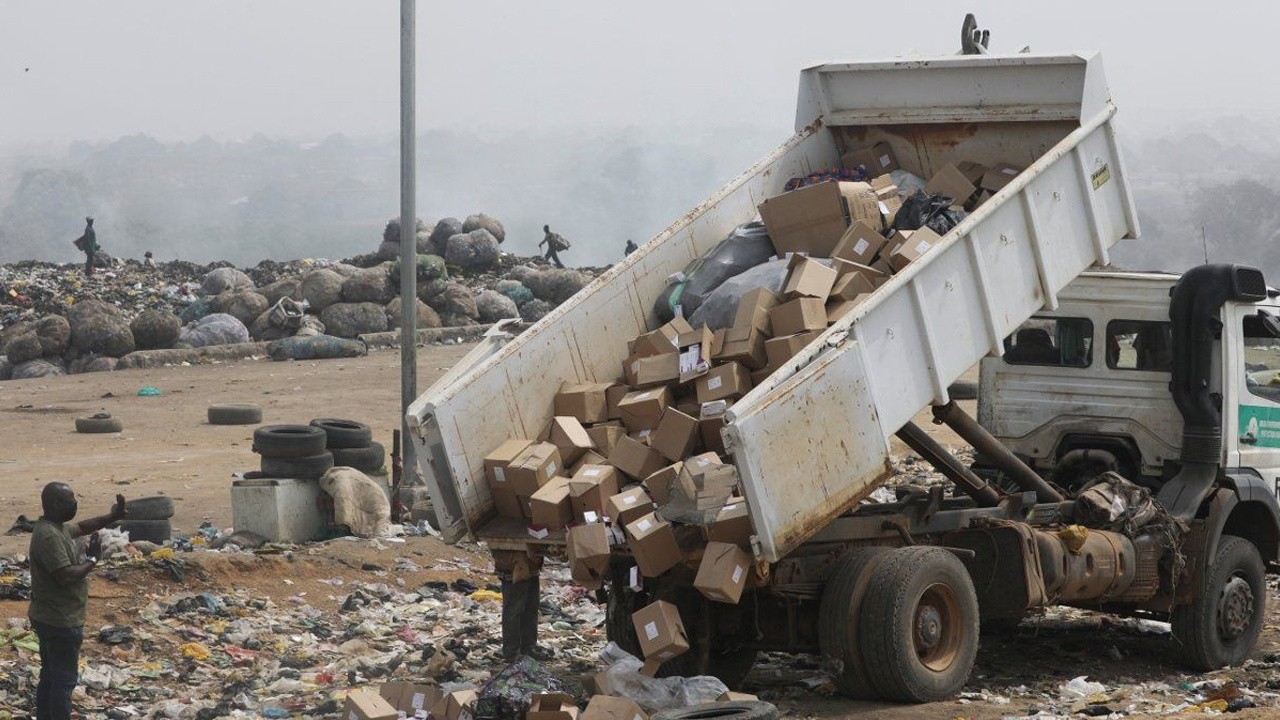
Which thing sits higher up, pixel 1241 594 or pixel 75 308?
pixel 75 308

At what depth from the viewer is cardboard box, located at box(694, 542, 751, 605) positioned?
6.49 meters

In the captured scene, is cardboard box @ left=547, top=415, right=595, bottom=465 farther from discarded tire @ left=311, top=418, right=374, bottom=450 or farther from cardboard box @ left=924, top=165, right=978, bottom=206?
discarded tire @ left=311, top=418, right=374, bottom=450

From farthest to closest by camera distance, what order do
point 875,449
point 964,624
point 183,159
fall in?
point 183,159 → point 964,624 → point 875,449

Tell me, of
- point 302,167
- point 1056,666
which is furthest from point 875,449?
point 302,167

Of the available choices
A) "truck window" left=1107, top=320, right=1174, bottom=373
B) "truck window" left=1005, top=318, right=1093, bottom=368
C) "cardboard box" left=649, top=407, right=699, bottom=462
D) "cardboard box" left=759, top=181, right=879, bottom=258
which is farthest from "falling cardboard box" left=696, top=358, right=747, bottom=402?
"truck window" left=1107, top=320, right=1174, bottom=373

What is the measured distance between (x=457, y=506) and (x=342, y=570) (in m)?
3.61

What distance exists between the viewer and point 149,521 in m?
11.6

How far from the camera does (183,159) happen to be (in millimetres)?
79062

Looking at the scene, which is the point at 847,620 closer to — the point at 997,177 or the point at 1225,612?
the point at 1225,612

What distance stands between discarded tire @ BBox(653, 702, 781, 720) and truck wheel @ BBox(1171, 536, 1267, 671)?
122 inches

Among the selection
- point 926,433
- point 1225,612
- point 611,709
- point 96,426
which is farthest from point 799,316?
point 96,426

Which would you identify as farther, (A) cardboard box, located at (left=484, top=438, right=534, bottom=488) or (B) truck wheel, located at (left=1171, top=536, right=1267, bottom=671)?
(B) truck wheel, located at (left=1171, top=536, right=1267, bottom=671)

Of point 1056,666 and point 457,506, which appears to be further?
point 1056,666

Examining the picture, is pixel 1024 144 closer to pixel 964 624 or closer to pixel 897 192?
pixel 897 192
